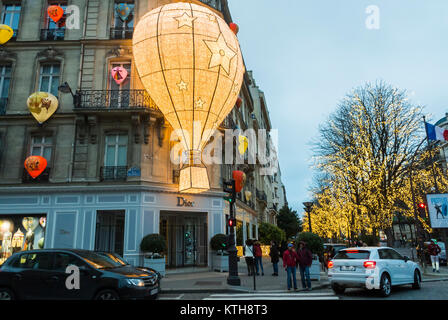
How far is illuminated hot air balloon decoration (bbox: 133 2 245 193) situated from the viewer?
11953 mm

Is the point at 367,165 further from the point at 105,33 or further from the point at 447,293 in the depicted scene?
the point at 105,33

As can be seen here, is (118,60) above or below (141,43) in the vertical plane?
above

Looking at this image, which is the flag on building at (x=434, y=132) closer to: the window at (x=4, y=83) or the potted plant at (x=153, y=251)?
the potted plant at (x=153, y=251)

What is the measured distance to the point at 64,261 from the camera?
25.6 feet

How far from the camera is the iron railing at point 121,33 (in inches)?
747

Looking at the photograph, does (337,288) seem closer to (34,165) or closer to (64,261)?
(64,261)

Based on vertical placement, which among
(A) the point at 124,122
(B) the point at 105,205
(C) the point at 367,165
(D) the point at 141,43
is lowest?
(B) the point at 105,205

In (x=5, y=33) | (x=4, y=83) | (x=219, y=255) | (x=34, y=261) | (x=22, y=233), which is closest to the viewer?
(x=34, y=261)

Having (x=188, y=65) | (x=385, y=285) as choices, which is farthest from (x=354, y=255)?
(x=188, y=65)

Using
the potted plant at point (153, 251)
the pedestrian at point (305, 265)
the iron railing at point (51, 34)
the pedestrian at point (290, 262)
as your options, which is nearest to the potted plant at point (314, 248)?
the pedestrian at point (305, 265)

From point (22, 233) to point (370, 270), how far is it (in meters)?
17.1

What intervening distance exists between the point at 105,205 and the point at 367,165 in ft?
51.7

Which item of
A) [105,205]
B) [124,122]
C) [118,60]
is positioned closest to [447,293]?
[105,205]

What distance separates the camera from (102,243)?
17094 mm
